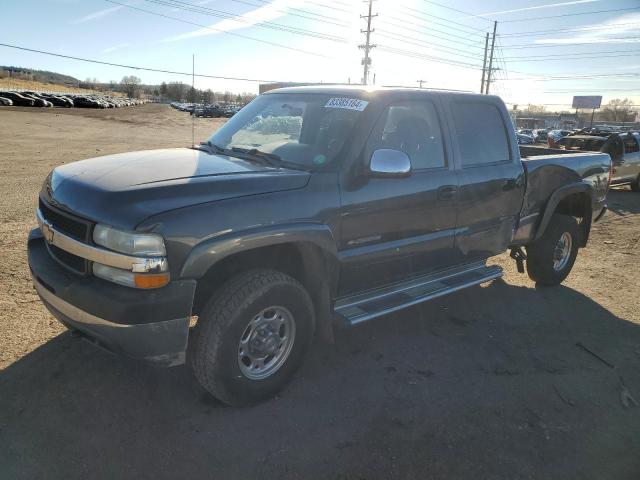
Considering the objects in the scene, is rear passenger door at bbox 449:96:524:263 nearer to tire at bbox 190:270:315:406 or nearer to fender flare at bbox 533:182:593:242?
fender flare at bbox 533:182:593:242

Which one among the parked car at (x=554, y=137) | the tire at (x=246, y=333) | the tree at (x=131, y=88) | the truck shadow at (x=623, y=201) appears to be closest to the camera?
the tire at (x=246, y=333)

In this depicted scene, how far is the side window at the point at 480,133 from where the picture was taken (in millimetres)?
4289

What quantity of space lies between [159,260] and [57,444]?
46.7 inches

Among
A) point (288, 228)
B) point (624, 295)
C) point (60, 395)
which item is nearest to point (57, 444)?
point (60, 395)

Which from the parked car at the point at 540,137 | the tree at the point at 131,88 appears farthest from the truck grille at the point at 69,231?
the tree at the point at 131,88

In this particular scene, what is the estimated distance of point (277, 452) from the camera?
109 inches

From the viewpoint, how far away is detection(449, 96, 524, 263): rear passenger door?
425 cm

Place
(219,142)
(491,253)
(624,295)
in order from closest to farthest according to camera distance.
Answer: (219,142)
(491,253)
(624,295)

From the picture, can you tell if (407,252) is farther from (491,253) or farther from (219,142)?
(219,142)

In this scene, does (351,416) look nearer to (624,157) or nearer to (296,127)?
(296,127)

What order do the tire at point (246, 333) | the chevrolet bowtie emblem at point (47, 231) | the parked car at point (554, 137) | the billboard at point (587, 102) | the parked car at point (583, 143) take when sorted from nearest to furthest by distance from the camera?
the tire at point (246, 333) < the chevrolet bowtie emblem at point (47, 231) < the parked car at point (583, 143) < the parked car at point (554, 137) < the billboard at point (587, 102)

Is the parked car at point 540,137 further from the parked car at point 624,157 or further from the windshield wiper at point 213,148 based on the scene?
the windshield wiper at point 213,148

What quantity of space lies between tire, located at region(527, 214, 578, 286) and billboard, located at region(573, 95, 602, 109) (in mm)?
90570

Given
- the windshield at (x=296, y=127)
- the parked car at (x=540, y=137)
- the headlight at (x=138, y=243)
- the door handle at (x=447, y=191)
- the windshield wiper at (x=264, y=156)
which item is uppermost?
the parked car at (x=540, y=137)
